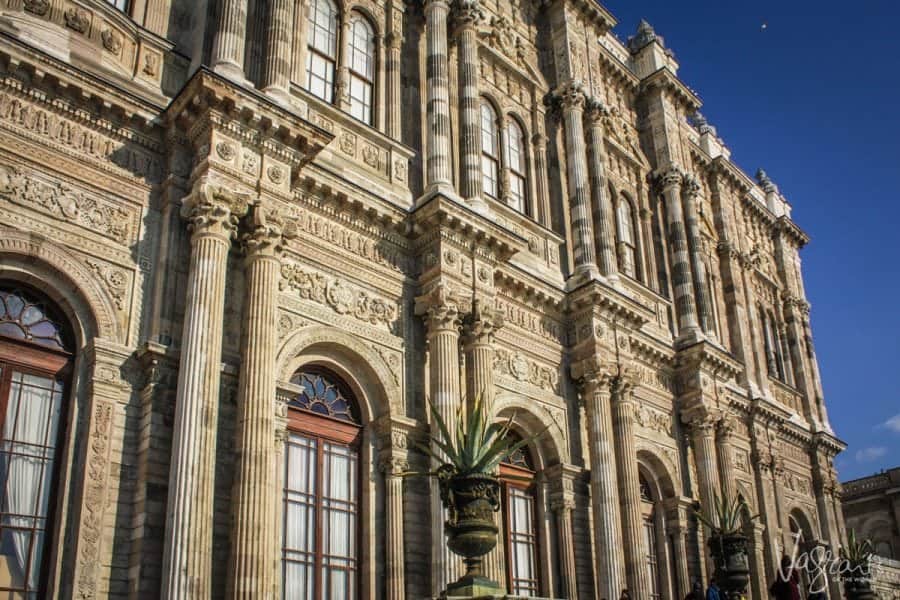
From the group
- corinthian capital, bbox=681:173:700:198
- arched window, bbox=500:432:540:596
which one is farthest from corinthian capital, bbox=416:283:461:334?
corinthian capital, bbox=681:173:700:198

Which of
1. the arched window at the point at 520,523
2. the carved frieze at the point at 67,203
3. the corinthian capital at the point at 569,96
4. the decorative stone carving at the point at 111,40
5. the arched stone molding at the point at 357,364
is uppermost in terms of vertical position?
the corinthian capital at the point at 569,96

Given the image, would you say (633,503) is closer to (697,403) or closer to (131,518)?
(697,403)

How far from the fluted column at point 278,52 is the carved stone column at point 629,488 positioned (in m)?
9.45

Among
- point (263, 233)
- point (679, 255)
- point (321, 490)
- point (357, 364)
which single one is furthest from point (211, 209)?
point (679, 255)

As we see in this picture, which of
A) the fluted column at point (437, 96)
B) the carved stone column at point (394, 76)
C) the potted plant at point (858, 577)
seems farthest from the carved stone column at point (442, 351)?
the potted plant at point (858, 577)

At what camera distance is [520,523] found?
1722 centimetres

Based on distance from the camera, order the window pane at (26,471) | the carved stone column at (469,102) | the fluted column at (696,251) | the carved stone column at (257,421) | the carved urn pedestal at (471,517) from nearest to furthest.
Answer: the carved urn pedestal at (471,517), the window pane at (26,471), the carved stone column at (257,421), the carved stone column at (469,102), the fluted column at (696,251)

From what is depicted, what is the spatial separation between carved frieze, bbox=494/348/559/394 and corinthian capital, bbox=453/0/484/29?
287 inches

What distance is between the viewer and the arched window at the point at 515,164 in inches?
798

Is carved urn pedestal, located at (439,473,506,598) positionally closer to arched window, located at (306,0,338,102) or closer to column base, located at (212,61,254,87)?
Answer: column base, located at (212,61,254,87)

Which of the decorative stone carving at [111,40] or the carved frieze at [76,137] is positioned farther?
the decorative stone carving at [111,40]

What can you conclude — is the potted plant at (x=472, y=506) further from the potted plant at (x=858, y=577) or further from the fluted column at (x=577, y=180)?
A: the potted plant at (x=858, y=577)

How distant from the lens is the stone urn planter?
996cm

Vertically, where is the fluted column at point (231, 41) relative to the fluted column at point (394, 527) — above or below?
above
